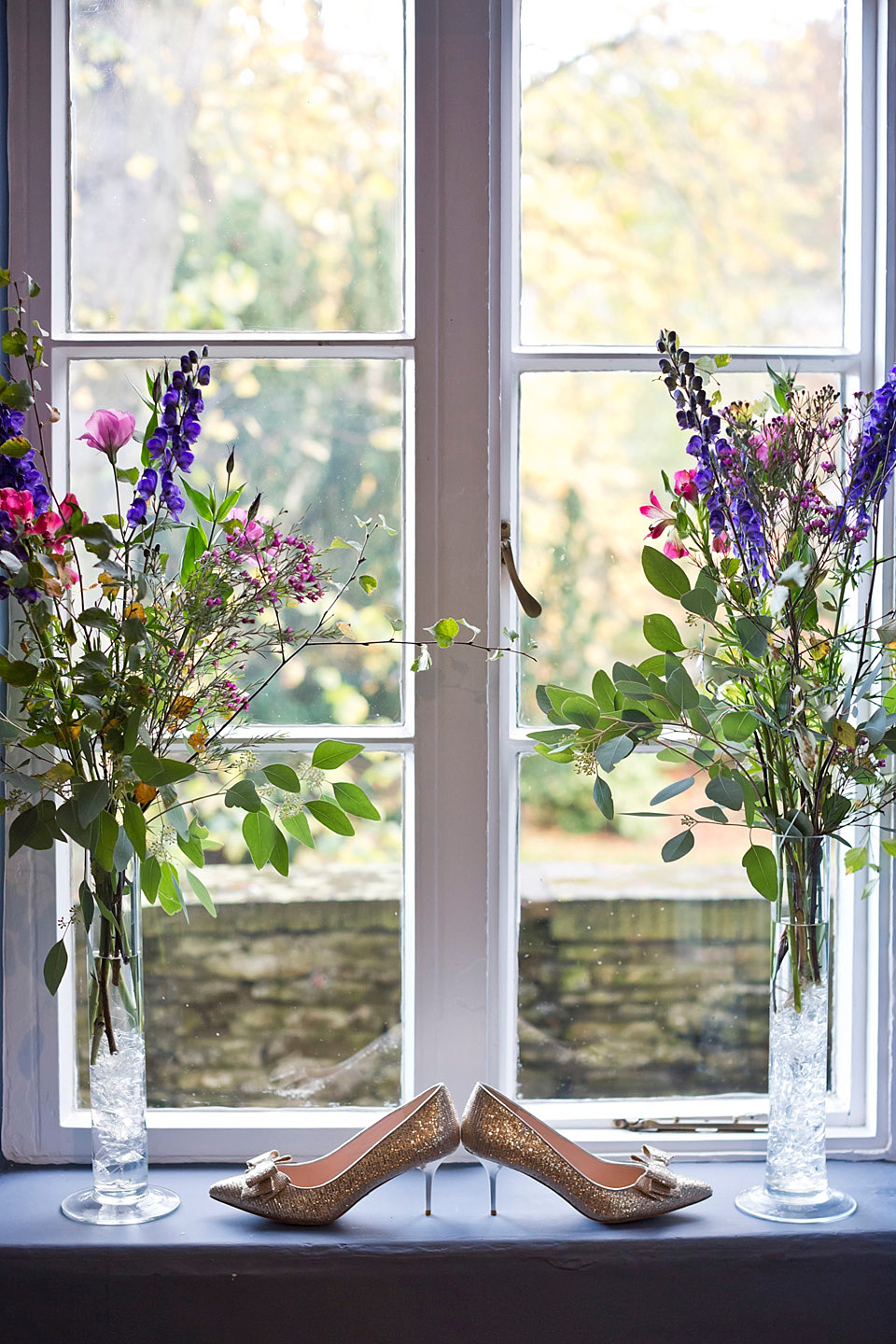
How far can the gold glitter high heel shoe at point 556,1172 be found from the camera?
142 centimetres

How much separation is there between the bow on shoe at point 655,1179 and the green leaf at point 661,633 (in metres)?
0.68

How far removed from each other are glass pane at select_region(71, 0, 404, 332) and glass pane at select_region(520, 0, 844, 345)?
0.23 m

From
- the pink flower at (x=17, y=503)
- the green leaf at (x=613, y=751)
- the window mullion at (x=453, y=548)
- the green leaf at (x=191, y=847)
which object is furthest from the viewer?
the window mullion at (x=453, y=548)

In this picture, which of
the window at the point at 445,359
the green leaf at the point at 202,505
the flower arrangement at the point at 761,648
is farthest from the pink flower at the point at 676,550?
the green leaf at the point at 202,505

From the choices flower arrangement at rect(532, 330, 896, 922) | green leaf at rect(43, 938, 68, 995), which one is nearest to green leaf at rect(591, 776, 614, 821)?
flower arrangement at rect(532, 330, 896, 922)

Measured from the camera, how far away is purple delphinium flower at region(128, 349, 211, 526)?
130 cm

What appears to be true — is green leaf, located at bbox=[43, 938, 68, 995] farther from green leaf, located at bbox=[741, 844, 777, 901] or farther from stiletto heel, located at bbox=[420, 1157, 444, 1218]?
green leaf, located at bbox=[741, 844, 777, 901]

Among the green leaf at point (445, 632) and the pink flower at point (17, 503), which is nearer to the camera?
the pink flower at point (17, 503)

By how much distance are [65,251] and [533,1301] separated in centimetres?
159

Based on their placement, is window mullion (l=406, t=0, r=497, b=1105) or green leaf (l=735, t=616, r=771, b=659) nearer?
green leaf (l=735, t=616, r=771, b=659)

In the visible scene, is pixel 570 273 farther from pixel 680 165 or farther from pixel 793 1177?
pixel 793 1177

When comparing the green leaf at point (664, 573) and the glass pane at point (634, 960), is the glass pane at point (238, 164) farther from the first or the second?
the glass pane at point (634, 960)

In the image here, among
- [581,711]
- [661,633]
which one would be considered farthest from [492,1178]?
[661,633]

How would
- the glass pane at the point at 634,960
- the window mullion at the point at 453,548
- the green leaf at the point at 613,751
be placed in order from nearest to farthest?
the green leaf at the point at 613,751
the window mullion at the point at 453,548
the glass pane at the point at 634,960
